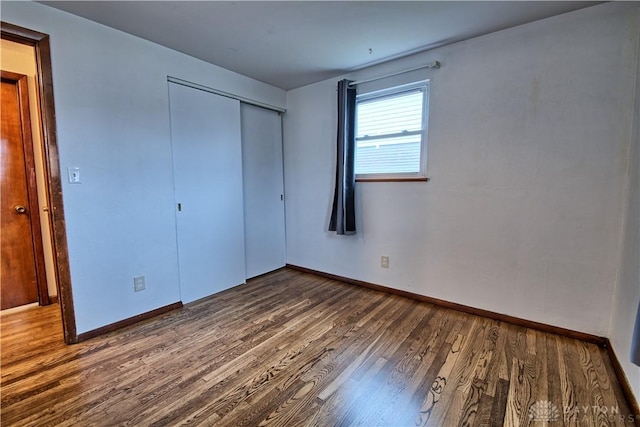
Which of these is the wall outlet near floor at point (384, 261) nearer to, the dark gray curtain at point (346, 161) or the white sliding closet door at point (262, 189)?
the dark gray curtain at point (346, 161)

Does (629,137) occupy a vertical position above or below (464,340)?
above

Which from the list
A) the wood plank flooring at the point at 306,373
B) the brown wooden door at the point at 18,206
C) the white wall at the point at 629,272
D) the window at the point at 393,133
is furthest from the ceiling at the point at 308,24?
the wood plank flooring at the point at 306,373

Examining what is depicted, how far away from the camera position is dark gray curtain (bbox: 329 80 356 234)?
291 cm

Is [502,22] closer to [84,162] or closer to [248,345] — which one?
[248,345]

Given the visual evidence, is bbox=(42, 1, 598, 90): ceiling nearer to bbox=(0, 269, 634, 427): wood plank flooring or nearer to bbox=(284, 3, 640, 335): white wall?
bbox=(284, 3, 640, 335): white wall

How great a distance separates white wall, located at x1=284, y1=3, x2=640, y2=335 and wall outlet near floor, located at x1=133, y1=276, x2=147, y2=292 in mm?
2192

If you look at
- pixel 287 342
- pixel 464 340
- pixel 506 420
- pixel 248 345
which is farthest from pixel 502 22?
pixel 248 345

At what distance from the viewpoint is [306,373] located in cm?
170

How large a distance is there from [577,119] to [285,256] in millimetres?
3183

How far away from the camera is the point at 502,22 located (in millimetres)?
2035

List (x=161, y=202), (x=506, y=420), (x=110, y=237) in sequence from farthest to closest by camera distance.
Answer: (x=161, y=202) < (x=110, y=237) < (x=506, y=420)

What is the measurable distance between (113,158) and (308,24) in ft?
5.83

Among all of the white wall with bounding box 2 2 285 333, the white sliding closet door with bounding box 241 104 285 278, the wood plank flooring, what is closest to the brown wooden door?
the wood plank flooring

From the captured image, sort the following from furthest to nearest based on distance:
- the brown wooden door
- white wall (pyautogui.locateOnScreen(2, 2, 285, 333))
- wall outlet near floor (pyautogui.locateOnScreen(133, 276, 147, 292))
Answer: the brown wooden door
wall outlet near floor (pyautogui.locateOnScreen(133, 276, 147, 292))
white wall (pyautogui.locateOnScreen(2, 2, 285, 333))
